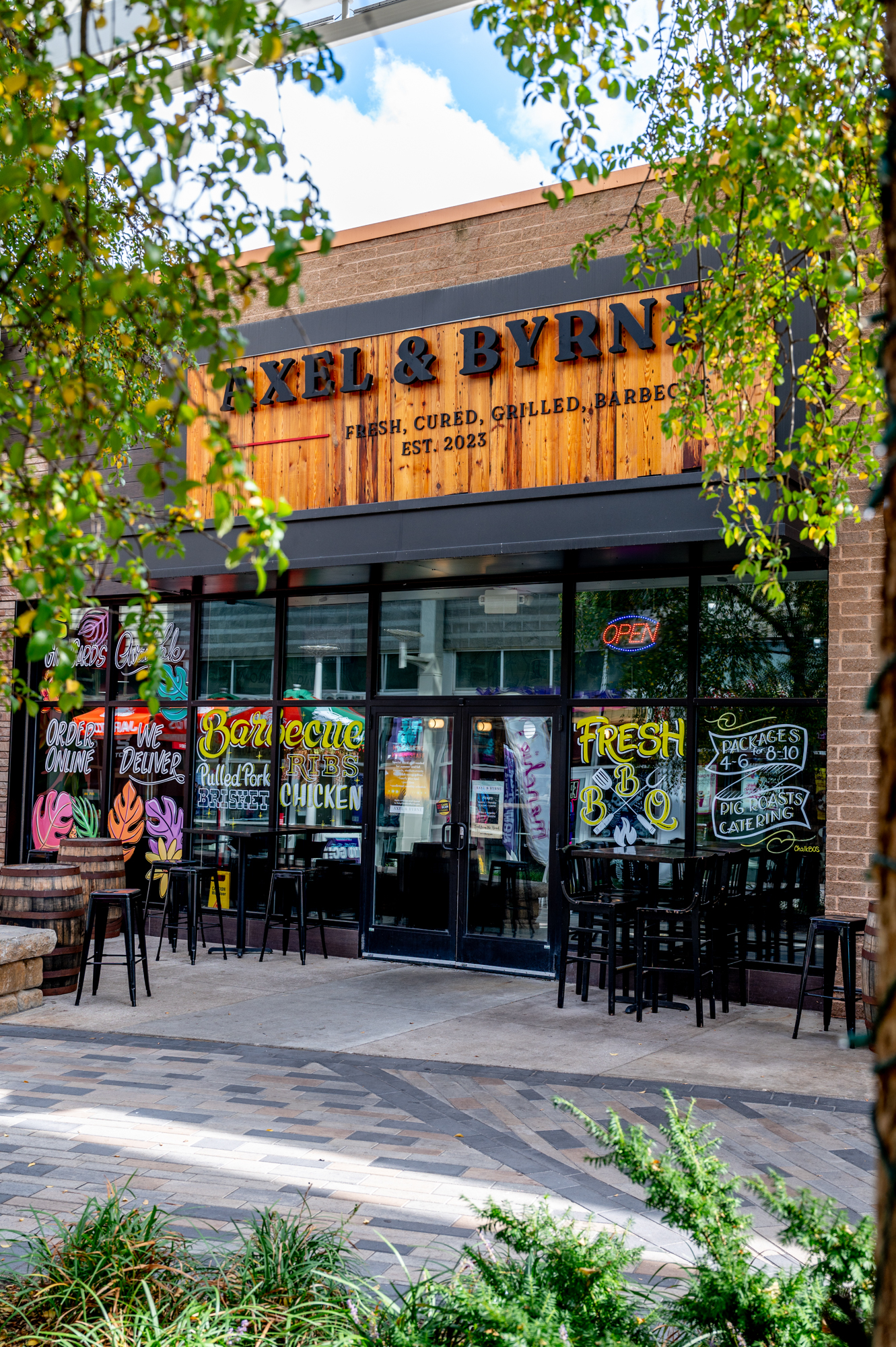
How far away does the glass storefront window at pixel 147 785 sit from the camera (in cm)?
1170

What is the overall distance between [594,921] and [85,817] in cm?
598

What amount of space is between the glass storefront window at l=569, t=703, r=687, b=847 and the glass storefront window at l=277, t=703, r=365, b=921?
215 cm

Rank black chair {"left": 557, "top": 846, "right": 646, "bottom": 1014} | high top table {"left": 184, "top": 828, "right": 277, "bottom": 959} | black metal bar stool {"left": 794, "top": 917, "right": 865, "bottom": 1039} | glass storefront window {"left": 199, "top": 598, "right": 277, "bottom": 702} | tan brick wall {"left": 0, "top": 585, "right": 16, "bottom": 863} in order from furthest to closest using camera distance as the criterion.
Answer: tan brick wall {"left": 0, "top": 585, "right": 16, "bottom": 863} < glass storefront window {"left": 199, "top": 598, "right": 277, "bottom": 702} < high top table {"left": 184, "top": 828, "right": 277, "bottom": 959} < black chair {"left": 557, "top": 846, "right": 646, "bottom": 1014} < black metal bar stool {"left": 794, "top": 917, "right": 865, "bottom": 1039}

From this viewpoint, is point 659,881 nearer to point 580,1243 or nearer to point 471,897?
point 471,897

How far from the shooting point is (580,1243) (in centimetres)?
274

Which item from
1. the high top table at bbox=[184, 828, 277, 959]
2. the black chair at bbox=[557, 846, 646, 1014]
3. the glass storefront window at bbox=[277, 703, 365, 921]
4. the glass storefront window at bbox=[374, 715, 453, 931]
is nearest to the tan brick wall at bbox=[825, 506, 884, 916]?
the black chair at bbox=[557, 846, 646, 1014]

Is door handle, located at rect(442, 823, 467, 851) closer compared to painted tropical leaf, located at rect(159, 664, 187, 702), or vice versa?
door handle, located at rect(442, 823, 467, 851)

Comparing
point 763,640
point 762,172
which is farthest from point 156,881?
point 762,172

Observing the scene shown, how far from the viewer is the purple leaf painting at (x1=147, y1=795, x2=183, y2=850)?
11.6 m

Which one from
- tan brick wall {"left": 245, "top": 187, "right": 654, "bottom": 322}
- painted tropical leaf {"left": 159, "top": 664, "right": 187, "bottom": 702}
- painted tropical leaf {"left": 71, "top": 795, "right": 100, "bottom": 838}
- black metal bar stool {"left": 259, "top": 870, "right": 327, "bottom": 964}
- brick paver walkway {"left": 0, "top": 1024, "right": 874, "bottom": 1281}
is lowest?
brick paver walkway {"left": 0, "top": 1024, "right": 874, "bottom": 1281}

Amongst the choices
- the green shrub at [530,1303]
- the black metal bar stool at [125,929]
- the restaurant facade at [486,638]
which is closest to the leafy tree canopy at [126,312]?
the green shrub at [530,1303]

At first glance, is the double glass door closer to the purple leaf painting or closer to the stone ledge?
the purple leaf painting

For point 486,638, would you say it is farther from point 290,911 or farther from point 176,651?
point 176,651

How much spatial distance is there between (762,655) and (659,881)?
190 cm
